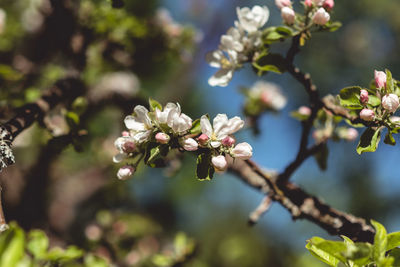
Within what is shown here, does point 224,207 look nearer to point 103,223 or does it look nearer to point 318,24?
point 103,223

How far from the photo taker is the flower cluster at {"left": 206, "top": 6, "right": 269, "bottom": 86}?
0.90 m

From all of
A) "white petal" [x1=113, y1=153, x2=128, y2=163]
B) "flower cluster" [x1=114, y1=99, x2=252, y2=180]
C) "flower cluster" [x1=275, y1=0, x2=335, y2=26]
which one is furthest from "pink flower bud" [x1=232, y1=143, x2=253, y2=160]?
"flower cluster" [x1=275, y1=0, x2=335, y2=26]

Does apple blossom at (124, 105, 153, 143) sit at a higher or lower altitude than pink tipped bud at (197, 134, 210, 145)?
lower

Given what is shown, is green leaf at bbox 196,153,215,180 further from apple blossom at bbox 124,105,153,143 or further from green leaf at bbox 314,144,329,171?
green leaf at bbox 314,144,329,171

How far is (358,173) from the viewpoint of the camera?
19.5 ft

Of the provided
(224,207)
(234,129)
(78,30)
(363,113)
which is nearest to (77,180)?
(78,30)

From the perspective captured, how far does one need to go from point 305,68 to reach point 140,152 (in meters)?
4.69

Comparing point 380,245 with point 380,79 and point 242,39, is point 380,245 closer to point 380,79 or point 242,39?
point 380,79

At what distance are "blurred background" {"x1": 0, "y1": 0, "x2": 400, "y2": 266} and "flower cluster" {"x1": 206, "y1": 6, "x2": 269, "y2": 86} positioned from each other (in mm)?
144

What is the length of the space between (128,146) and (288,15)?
510 mm

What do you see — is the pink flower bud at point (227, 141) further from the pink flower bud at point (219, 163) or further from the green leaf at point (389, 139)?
the green leaf at point (389, 139)

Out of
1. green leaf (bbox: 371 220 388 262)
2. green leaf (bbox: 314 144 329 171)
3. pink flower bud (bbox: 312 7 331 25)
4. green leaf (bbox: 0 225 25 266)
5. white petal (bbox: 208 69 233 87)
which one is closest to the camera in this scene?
green leaf (bbox: 0 225 25 266)

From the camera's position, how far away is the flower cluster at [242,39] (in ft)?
2.97

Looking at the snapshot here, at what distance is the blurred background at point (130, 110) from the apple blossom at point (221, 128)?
388 mm
